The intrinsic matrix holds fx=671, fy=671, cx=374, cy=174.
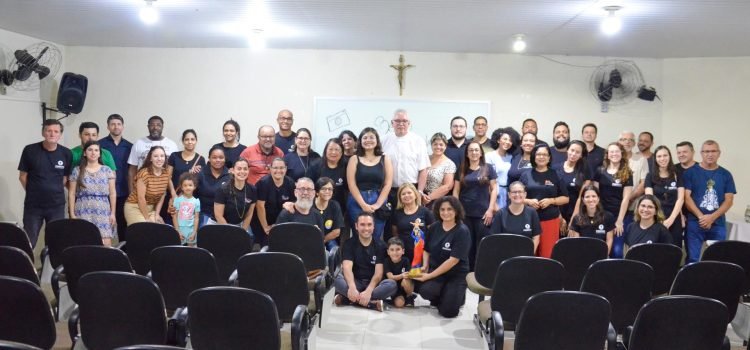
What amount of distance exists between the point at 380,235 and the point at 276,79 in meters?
3.55

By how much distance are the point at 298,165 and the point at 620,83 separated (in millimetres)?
4598

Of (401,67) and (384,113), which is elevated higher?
(401,67)

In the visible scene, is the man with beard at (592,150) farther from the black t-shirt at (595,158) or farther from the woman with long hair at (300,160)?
the woman with long hair at (300,160)

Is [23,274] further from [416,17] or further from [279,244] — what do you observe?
[416,17]

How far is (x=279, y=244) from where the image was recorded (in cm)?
512

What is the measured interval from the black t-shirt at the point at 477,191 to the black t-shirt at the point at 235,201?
6.84 ft

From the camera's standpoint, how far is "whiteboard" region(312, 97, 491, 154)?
889cm

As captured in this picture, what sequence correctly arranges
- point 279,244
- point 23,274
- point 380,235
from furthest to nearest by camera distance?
point 380,235, point 279,244, point 23,274

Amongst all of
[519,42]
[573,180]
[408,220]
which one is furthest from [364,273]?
[519,42]

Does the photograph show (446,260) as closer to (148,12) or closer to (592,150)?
(592,150)

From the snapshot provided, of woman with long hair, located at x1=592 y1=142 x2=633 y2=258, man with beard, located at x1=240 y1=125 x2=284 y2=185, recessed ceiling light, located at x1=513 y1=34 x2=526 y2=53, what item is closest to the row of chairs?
man with beard, located at x1=240 y1=125 x2=284 y2=185

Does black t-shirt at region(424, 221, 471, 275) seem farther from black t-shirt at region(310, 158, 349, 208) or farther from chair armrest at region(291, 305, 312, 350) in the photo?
chair armrest at region(291, 305, 312, 350)

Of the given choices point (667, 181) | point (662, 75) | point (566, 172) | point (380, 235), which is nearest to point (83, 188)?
point (380, 235)

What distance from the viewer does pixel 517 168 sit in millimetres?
6691
